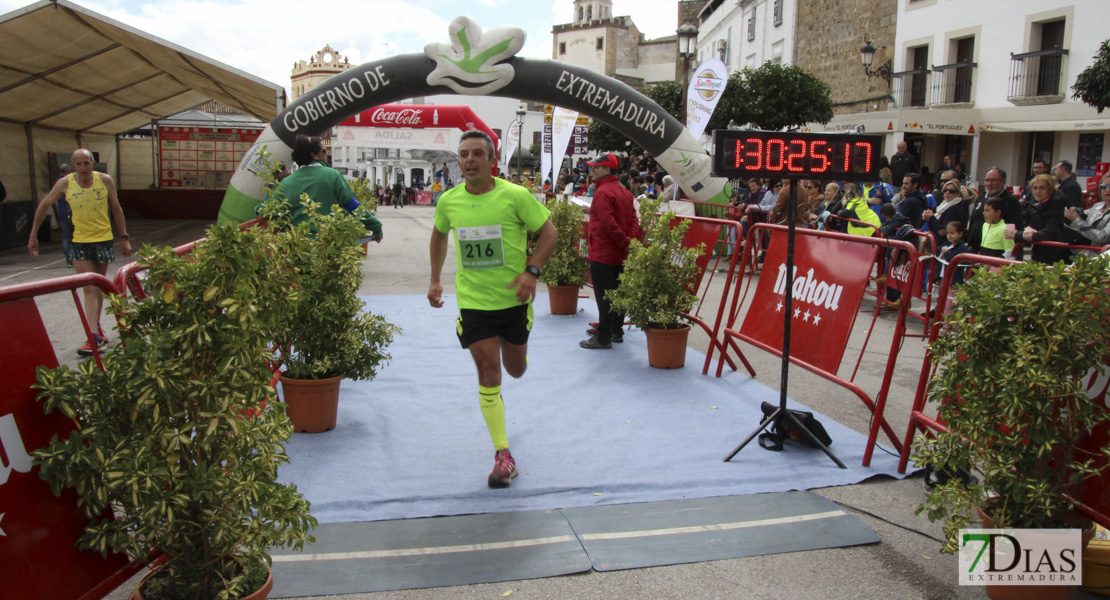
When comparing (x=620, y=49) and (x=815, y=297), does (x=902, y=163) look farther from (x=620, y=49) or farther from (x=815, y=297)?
(x=620, y=49)

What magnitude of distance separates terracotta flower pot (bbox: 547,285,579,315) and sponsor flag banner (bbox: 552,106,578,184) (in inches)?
382

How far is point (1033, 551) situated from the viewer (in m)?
3.05

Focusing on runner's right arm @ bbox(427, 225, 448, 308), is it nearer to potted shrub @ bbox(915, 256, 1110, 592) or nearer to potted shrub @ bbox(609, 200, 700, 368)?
potted shrub @ bbox(609, 200, 700, 368)

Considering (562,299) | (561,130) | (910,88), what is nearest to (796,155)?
(562,299)

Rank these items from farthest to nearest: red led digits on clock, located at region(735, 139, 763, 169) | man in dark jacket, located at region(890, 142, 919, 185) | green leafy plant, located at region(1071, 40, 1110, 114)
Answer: man in dark jacket, located at region(890, 142, 919, 185)
green leafy plant, located at region(1071, 40, 1110, 114)
red led digits on clock, located at region(735, 139, 763, 169)

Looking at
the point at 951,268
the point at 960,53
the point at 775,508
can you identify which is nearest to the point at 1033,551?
the point at 775,508

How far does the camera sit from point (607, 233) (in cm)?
729

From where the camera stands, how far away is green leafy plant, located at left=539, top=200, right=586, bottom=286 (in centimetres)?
917

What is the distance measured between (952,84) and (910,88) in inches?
68.5

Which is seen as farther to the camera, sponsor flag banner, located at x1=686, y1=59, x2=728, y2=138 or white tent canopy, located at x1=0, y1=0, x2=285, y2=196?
sponsor flag banner, located at x1=686, y1=59, x2=728, y2=138

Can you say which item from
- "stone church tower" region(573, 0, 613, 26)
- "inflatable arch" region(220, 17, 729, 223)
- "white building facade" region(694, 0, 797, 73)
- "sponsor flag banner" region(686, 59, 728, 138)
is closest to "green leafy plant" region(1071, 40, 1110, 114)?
"sponsor flag banner" region(686, 59, 728, 138)

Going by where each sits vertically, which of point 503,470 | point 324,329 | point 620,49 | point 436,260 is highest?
point 620,49

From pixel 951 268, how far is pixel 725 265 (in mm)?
11659

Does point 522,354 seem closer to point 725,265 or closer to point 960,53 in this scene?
point 725,265
